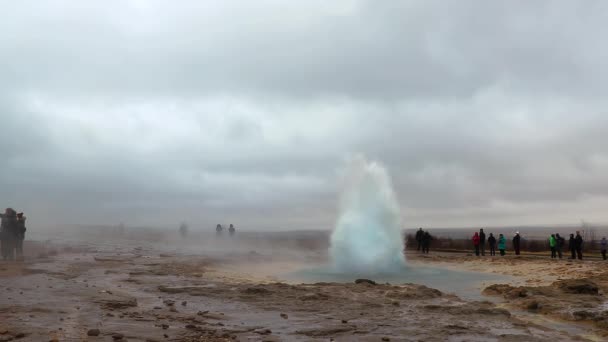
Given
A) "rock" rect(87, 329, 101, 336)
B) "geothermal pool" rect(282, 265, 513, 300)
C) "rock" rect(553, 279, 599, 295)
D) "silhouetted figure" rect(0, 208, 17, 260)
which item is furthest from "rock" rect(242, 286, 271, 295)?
"silhouetted figure" rect(0, 208, 17, 260)

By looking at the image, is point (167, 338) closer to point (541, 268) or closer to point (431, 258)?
point (541, 268)

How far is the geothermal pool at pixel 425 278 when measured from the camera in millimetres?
18094

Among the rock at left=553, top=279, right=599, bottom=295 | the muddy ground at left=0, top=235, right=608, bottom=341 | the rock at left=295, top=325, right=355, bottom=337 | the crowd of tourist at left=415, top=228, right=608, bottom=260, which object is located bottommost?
the rock at left=295, top=325, right=355, bottom=337

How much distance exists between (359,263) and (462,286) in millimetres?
8312

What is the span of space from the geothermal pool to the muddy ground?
3.18 ft

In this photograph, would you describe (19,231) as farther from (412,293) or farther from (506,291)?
(506,291)

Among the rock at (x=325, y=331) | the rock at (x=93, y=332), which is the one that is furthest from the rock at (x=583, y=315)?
the rock at (x=93, y=332)

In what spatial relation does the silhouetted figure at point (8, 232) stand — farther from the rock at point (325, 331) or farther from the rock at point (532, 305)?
the rock at point (532, 305)

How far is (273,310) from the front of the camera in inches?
503

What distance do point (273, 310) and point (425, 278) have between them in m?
10.4

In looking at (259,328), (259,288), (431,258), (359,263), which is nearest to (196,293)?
(259,288)

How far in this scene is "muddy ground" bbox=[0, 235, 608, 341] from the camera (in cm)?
980

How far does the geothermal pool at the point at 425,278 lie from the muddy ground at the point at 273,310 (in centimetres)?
97

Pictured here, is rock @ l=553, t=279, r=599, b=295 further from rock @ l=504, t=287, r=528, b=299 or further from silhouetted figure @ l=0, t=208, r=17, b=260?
silhouetted figure @ l=0, t=208, r=17, b=260
